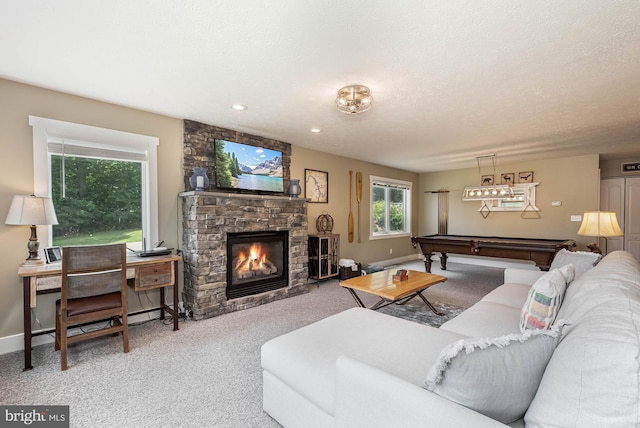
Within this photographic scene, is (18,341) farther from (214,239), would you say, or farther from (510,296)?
(510,296)

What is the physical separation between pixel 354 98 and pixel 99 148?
2799mm

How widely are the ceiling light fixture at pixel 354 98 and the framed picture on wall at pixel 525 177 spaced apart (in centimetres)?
537

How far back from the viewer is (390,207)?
24.0 feet

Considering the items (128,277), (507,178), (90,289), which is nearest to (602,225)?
(507,178)

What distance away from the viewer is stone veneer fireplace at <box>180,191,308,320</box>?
11.2 ft

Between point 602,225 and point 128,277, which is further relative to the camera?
point 602,225

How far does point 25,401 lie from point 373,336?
237 centimetres

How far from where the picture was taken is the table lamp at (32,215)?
2.42 meters

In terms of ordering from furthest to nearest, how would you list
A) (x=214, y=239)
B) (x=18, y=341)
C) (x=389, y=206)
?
(x=389, y=206)
(x=214, y=239)
(x=18, y=341)

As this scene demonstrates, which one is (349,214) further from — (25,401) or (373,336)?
(25,401)

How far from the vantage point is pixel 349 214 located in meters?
6.02
